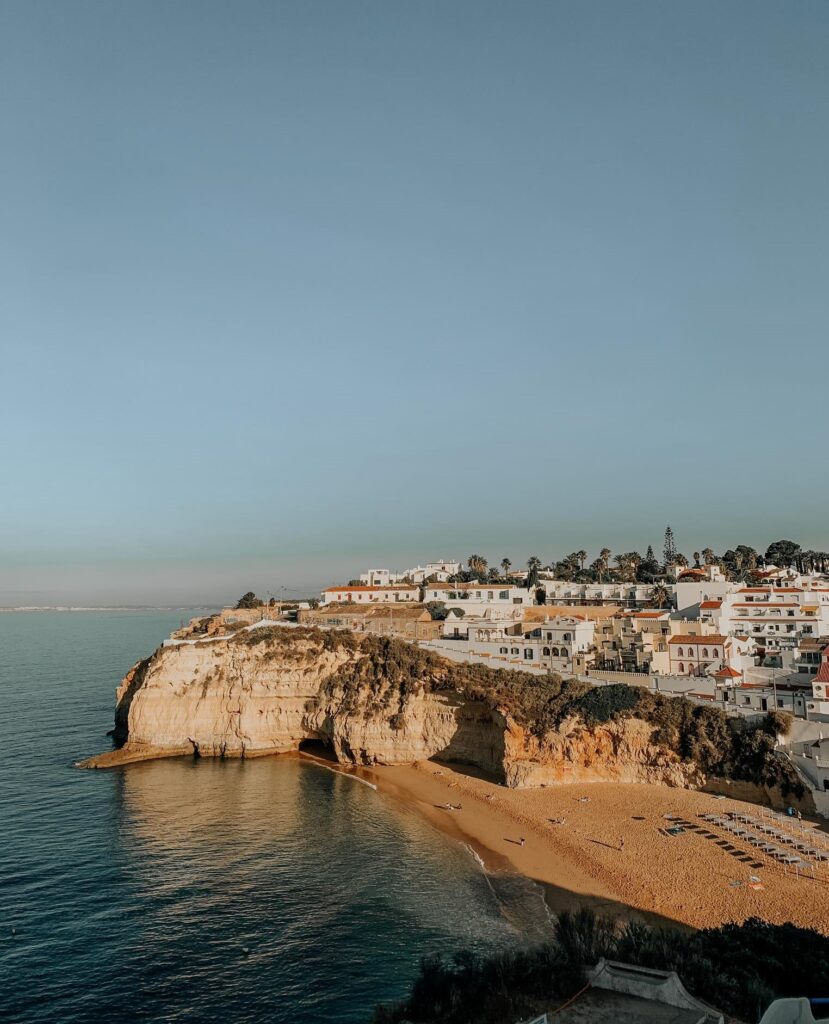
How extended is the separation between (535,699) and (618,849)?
12.8 m

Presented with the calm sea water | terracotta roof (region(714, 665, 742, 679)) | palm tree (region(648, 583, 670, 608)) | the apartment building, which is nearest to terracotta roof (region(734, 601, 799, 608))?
palm tree (region(648, 583, 670, 608))

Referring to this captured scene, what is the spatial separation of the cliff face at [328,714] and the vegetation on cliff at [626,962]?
2165cm

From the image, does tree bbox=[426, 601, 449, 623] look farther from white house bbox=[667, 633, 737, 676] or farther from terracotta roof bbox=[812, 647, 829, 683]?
terracotta roof bbox=[812, 647, 829, 683]

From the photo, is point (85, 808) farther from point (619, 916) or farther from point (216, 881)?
point (619, 916)

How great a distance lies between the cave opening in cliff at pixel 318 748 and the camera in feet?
181

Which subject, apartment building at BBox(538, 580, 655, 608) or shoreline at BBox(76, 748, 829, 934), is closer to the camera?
shoreline at BBox(76, 748, 829, 934)

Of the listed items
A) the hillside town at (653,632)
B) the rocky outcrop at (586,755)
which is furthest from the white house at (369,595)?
the rocky outcrop at (586,755)

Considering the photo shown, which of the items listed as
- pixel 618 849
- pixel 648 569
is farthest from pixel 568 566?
pixel 618 849

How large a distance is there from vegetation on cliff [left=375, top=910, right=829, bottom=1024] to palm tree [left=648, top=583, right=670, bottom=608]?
64.7 meters

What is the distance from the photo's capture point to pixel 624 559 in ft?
405

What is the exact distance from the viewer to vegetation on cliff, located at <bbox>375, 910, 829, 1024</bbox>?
17.2m

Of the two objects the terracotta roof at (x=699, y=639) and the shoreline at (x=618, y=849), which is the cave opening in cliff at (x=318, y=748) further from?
the terracotta roof at (x=699, y=639)

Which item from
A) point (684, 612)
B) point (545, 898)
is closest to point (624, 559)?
point (684, 612)

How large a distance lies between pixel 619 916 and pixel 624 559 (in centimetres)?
→ 10087
